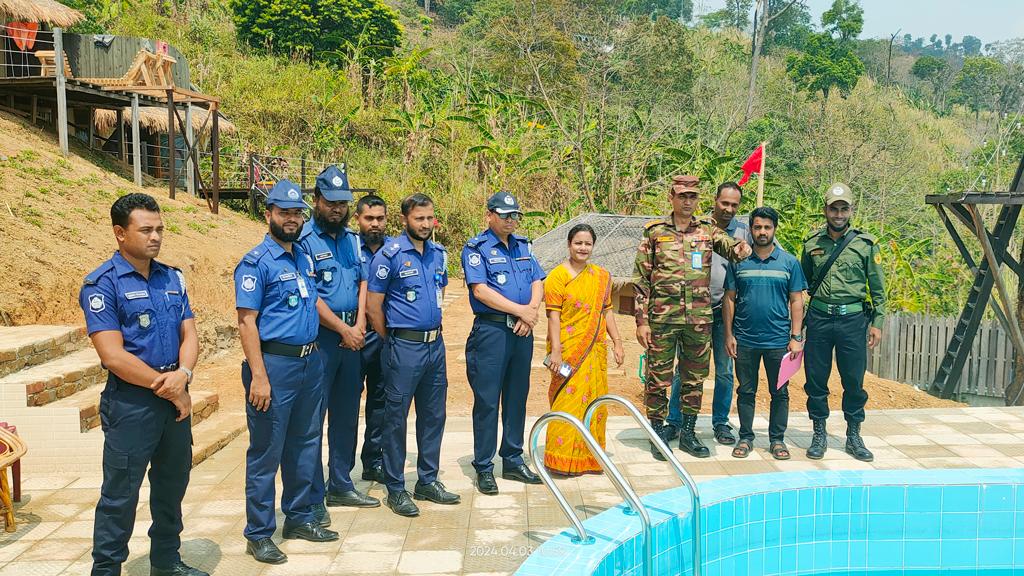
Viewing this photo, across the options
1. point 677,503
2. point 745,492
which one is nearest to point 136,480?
point 677,503

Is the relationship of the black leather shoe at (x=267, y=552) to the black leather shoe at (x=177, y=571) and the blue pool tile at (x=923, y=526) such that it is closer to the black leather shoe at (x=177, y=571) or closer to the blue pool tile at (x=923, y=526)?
the black leather shoe at (x=177, y=571)

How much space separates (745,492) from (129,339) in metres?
2.85

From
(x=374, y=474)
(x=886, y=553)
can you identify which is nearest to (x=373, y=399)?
(x=374, y=474)

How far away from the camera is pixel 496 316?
15.3 feet

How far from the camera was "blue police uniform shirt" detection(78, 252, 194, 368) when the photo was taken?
319 centimetres

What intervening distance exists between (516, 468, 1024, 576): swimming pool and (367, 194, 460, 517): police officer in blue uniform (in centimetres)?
132

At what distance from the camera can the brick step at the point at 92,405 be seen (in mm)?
5141

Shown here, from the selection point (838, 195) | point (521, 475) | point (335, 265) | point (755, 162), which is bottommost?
point (521, 475)

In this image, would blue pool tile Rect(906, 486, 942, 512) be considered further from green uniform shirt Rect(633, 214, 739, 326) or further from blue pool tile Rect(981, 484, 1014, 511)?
green uniform shirt Rect(633, 214, 739, 326)

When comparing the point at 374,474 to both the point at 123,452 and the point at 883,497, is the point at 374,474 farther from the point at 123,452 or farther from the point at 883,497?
the point at 883,497

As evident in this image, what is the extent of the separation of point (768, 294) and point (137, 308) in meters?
3.70

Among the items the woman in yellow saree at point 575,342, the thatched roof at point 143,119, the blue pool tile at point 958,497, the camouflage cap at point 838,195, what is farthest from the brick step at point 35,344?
the thatched roof at point 143,119

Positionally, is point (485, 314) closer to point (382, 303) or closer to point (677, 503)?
point (382, 303)

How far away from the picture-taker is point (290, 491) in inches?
159
